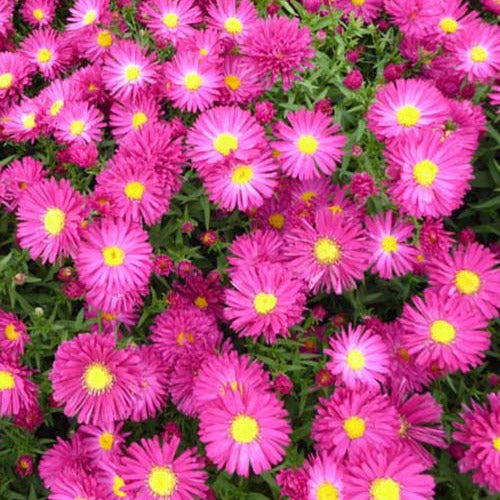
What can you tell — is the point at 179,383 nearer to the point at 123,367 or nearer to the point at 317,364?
the point at 123,367

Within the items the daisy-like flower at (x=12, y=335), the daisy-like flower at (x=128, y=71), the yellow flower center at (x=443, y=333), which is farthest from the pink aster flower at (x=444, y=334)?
the daisy-like flower at (x=128, y=71)

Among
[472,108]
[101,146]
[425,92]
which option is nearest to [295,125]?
[425,92]

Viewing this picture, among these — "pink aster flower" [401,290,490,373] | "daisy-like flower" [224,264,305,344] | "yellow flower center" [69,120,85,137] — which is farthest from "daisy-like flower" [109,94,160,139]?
"pink aster flower" [401,290,490,373]

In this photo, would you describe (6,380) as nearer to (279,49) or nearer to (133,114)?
(133,114)

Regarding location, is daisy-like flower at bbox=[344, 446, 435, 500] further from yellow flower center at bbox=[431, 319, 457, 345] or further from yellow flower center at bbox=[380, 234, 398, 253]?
yellow flower center at bbox=[380, 234, 398, 253]

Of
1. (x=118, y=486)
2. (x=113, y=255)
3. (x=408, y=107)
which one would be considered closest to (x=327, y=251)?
(x=408, y=107)

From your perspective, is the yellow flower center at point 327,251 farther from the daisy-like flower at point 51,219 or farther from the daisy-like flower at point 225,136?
the daisy-like flower at point 51,219

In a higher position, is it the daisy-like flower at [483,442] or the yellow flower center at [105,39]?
the yellow flower center at [105,39]
